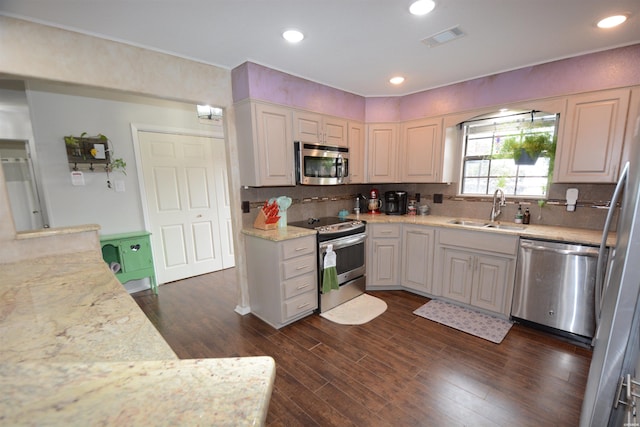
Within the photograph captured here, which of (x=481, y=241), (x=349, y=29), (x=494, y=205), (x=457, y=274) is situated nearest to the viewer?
(x=349, y=29)

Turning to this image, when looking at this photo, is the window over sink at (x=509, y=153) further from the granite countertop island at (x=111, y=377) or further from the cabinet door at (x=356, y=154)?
the granite countertop island at (x=111, y=377)

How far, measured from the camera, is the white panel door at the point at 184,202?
3.54 meters

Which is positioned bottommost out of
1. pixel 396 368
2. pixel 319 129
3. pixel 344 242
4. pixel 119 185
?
pixel 396 368

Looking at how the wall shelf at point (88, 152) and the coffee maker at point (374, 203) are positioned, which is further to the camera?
the coffee maker at point (374, 203)

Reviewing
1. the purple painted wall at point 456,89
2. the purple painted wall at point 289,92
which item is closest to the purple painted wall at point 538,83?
the purple painted wall at point 456,89

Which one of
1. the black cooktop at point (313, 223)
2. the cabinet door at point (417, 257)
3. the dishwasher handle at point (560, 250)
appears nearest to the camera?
the dishwasher handle at point (560, 250)

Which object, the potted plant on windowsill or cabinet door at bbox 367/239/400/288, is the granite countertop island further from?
the potted plant on windowsill

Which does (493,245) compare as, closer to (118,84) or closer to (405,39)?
(405,39)

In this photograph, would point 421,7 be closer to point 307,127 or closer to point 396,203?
point 307,127

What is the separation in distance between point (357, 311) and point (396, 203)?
5.07 feet

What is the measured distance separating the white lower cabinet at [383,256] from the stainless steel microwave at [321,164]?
2.46ft

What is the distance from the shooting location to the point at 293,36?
203cm

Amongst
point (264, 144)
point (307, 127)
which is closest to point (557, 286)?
point (307, 127)

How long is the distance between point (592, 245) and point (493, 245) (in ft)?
2.23
